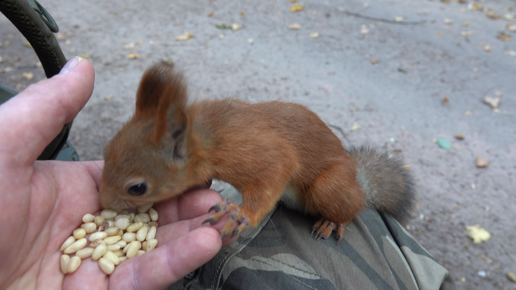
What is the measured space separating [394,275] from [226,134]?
0.89m

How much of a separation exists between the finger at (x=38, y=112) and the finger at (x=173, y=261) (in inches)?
20.3

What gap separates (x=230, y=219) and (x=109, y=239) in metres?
0.48

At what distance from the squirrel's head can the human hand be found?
0.18 metres

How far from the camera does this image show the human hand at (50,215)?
1048 mm

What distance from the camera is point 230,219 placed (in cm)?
116

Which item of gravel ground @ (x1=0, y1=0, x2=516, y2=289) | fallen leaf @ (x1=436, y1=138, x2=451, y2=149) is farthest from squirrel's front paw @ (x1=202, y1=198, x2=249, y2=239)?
fallen leaf @ (x1=436, y1=138, x2=451, y2=149)

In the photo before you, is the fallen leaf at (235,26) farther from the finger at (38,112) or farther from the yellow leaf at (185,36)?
the finger at (38,112)

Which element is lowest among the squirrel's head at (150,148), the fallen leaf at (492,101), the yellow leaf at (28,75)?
the fallen leaf at (492,101)

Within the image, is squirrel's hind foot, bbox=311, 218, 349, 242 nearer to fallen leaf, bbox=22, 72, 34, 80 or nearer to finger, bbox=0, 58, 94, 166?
finger, bbox=0, 58, 94, 166

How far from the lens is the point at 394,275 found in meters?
1.38

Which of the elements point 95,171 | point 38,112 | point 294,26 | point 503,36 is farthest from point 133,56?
point 503,36

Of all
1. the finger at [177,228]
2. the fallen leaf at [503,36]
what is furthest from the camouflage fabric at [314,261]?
the fallen leaf at [503,36]

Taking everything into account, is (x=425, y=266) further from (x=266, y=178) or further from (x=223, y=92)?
(x=223, y=92)

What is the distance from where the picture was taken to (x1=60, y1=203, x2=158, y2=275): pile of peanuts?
117 cm
